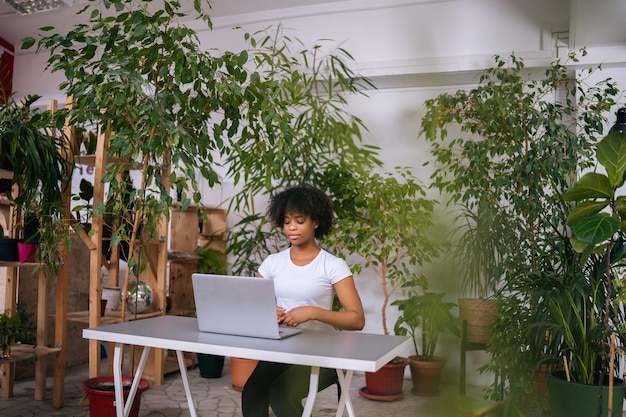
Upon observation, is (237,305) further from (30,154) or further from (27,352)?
(27,352)

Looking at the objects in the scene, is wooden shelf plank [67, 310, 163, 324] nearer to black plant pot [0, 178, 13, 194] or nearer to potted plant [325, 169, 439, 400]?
black plant pot [0, 178, 13, 194]

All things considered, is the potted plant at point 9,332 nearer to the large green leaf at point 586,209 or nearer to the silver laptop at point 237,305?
the silver laptop at point 237,305

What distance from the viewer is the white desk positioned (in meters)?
1.86

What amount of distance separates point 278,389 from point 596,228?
56.5 inches

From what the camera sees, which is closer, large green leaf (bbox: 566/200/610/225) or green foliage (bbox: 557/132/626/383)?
green foliage (bbox: 557/132/626/383)

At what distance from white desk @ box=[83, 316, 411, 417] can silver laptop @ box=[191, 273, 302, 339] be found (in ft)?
0.12

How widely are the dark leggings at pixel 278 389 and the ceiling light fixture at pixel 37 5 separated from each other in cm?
346

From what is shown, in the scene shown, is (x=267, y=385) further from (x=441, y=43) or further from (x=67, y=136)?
(x=441, y=43)

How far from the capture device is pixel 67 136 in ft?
11.1

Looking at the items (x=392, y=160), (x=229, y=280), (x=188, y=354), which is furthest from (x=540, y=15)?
(x=188, y=354)

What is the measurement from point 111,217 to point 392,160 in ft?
11.3

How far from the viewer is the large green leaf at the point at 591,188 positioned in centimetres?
225

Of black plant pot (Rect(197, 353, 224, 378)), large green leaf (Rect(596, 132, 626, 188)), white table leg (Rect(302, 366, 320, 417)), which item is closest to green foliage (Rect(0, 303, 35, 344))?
black plant pot (Rect(197, 353, 224, 378))

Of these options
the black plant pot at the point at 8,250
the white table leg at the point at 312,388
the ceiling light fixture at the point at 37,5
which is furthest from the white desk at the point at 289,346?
the ceiling light fixture at the point at 37,5
